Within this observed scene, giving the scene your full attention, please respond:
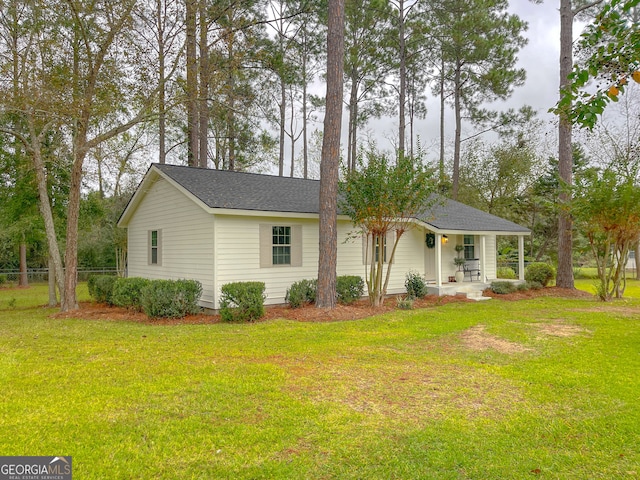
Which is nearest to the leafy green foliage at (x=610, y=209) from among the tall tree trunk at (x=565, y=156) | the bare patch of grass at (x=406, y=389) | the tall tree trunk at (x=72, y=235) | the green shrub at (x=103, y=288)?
the tall tree trunk at (x=565, y=156)

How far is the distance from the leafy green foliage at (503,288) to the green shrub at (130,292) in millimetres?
11200

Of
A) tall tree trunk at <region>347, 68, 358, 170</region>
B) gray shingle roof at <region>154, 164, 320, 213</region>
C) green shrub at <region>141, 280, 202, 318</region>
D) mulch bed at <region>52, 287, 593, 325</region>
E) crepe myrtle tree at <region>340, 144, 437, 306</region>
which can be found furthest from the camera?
tall tree trunk at <region>347, 68, 358, 170</region>

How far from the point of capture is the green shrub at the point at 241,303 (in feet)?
30.7

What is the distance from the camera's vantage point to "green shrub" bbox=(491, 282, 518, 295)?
14.3 m

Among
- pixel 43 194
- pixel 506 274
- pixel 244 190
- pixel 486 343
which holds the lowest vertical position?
pixel 486 343

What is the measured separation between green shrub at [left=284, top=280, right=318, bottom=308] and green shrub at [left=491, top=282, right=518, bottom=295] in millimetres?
6998

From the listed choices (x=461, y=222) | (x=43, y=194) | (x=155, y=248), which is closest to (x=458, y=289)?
(x=461, y=222)

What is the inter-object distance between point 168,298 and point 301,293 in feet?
10.7

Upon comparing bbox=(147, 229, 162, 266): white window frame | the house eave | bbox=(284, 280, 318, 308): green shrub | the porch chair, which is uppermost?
the house eave

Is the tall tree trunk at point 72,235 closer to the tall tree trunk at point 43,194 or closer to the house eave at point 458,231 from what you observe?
the tall tree trunk at point 43,194

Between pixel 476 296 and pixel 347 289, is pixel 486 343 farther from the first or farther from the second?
pixel 476 296

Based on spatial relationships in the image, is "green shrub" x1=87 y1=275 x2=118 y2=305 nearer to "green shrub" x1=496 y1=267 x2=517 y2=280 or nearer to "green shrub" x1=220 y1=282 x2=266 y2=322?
"green shrub" x1=220 y1=282 x2=266 y2=322

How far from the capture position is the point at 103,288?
43.1 feet

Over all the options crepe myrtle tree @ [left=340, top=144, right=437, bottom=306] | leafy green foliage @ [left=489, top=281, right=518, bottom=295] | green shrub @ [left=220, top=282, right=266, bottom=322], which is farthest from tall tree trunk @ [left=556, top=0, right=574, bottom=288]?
green shrub @ [left=220, top=282, right=266, bottom=322]
